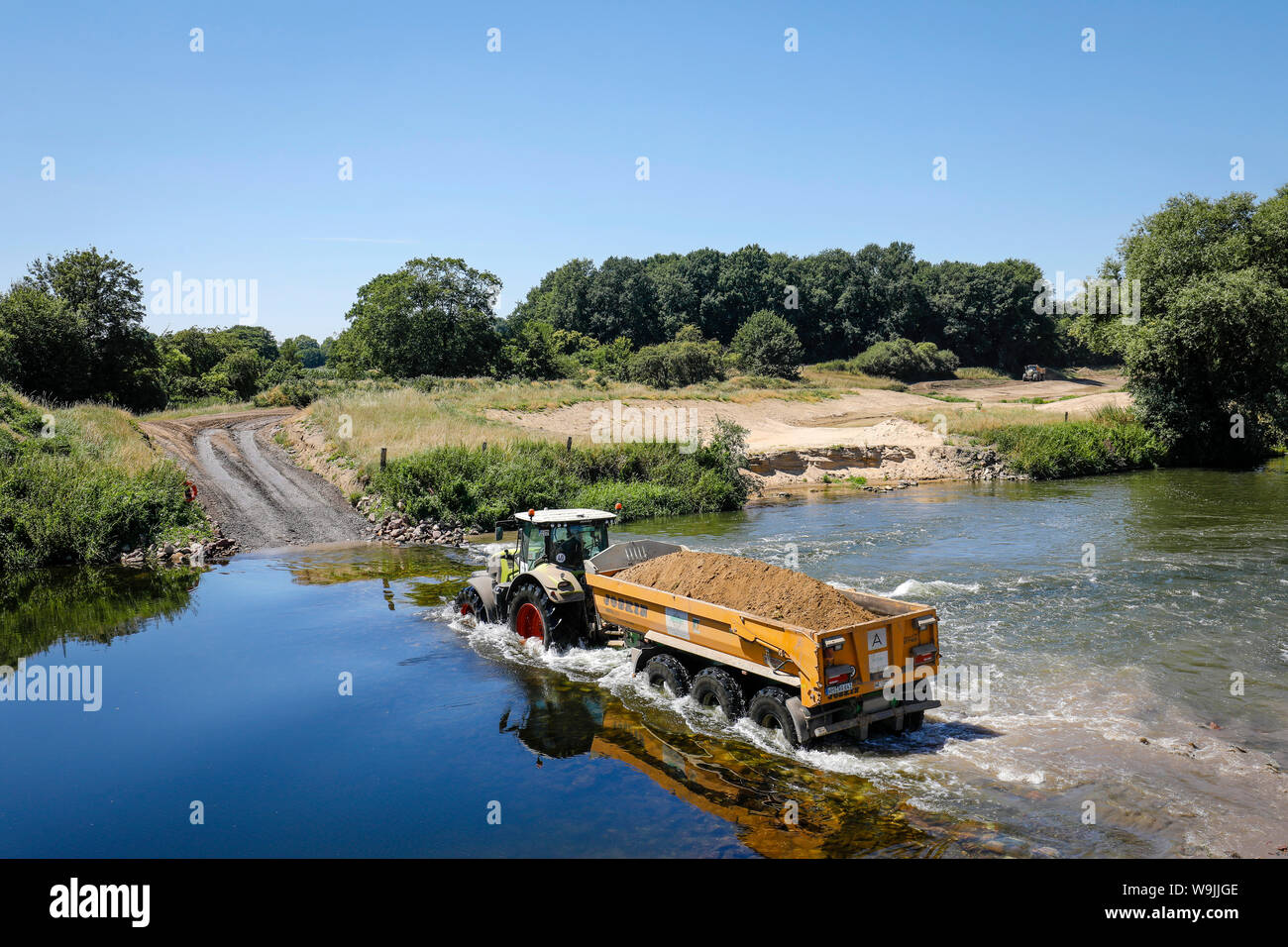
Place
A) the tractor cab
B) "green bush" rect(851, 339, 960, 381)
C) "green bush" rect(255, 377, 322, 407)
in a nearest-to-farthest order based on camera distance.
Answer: the tractor cab < "green bush" rect(255, 377, 322, 407) < "green bush" rect(851, 339, 960, 381)

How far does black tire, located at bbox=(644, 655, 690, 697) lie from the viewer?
11359 mm

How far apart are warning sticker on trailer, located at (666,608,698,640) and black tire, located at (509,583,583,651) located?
2.71 meters

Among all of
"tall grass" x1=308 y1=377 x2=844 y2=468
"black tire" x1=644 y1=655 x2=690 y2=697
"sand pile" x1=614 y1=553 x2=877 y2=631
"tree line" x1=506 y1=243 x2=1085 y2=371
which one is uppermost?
"tree line" x1=506 y1=243 x2=1085 y2=371

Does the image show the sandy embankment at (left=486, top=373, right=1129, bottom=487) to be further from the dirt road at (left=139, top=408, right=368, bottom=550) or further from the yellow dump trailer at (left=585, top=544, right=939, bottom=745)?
the yellow dump trailer at (left=585, top=544, right=939, bottom=745)

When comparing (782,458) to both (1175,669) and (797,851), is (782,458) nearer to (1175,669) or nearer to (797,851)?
(1175,669)

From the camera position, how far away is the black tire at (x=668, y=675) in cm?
1136

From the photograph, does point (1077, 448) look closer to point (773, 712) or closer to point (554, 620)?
point (554, 620)

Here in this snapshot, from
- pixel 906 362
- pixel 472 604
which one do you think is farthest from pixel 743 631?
pixel 906 362

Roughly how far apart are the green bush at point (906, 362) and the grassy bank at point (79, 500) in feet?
228

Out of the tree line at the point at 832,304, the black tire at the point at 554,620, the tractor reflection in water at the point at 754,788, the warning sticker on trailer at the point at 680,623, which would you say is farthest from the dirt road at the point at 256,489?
the tree line at the point at 832,304

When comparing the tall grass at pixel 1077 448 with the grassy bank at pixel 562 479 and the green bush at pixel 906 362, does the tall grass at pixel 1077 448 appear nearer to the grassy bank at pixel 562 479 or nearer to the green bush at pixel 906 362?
the grassy bank at pixel 562 479

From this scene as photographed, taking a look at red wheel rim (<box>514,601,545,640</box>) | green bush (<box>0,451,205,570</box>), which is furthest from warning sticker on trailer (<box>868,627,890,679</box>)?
green bush (<box>0,451,205,570</box>)
